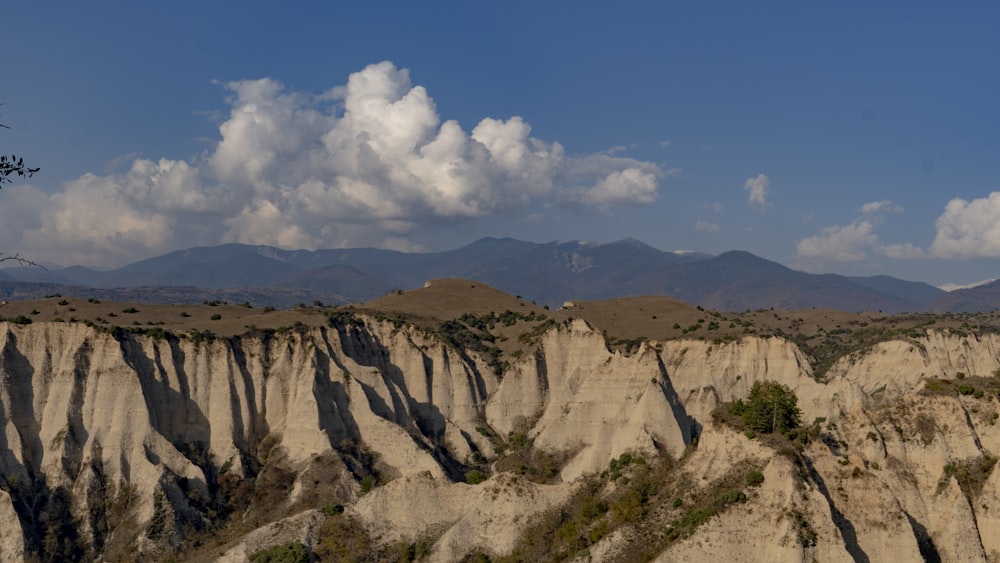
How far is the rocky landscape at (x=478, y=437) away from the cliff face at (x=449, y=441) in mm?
168

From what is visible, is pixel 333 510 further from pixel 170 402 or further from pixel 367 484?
pixel 170 402

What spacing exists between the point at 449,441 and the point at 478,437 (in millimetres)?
3581

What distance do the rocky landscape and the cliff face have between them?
168 millimetres

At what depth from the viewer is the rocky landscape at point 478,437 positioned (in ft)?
132

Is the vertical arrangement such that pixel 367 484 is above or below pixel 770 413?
below

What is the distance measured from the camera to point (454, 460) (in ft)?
255

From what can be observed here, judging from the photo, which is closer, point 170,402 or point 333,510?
point 333,510

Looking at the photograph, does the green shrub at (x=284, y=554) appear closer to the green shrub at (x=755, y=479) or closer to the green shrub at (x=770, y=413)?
the green shrub at (x=755, y=479)

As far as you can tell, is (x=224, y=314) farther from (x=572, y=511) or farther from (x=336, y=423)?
(x=572, y=511)

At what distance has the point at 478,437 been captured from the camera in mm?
83312

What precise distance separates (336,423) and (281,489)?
27.9 ft

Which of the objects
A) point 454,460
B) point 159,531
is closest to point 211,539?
point 159,531

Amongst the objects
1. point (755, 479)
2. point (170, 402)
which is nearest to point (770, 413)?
point (755, 479)

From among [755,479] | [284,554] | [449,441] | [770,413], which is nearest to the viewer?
[755,479]
